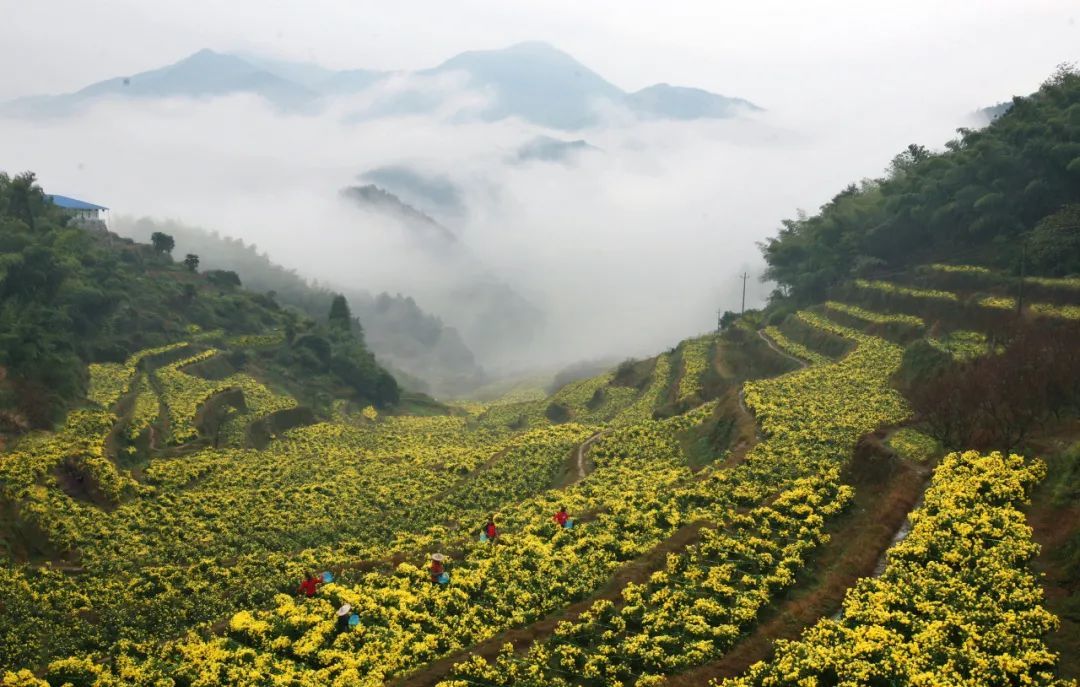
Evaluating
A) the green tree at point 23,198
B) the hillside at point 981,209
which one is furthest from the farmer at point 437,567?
the green tree at point 23,198

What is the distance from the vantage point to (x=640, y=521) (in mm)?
28266

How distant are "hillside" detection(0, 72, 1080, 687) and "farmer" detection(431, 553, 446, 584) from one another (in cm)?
11

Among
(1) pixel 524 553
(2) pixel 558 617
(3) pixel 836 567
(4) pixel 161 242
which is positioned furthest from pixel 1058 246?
(4) pixel 161 242

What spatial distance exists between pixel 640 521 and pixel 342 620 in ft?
35.0

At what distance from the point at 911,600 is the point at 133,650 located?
66.5ft

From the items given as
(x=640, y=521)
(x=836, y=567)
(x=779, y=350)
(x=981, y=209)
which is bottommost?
(x=640, y=521)

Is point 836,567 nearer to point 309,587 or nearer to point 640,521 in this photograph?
point 640,521

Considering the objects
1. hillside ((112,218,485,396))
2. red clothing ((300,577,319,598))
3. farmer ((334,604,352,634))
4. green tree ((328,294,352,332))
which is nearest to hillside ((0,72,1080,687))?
farmer ((334,604,352,634))

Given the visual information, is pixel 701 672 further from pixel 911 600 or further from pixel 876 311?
pixel 876 311

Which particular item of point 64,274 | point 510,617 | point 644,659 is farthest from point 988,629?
point 64,274

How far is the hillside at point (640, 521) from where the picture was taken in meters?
18.8

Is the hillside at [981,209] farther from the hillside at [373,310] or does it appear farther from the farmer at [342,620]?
the hillside at [373,310]

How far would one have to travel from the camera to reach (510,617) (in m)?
22.4

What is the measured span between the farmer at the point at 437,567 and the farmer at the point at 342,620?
10.7ft
